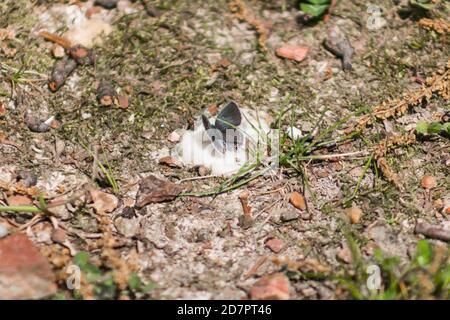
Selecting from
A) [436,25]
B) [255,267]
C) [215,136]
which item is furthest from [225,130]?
[436,25]

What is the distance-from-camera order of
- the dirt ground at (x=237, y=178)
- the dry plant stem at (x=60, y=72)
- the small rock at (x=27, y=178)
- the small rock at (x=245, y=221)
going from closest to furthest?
the dirt ground at (x=237, y=178), the small rock at (x=245, y=221), the small rock at (x=27, y=178), the dry plant stem at (x=60, y=72)

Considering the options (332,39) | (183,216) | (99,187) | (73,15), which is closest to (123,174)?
(99,187)

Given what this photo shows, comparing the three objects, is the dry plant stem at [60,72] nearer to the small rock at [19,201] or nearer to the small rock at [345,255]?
the small rock at [19,201]

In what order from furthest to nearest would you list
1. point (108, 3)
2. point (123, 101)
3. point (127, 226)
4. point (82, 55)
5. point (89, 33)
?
point (108, 3) < point (89, 33) < point (82, 55) < point (123, 101) < point (127, 226)

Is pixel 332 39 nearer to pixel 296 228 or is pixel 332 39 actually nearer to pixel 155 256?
pixel 296 228

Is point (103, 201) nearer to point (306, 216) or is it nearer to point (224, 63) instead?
point (306, 216)

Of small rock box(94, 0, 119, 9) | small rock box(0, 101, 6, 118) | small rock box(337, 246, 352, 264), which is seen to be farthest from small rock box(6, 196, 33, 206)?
small rock box(337, 246, 352, 264)

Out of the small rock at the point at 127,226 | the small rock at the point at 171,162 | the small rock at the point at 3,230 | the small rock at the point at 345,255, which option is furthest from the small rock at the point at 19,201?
the small rock at the point at 345,255
